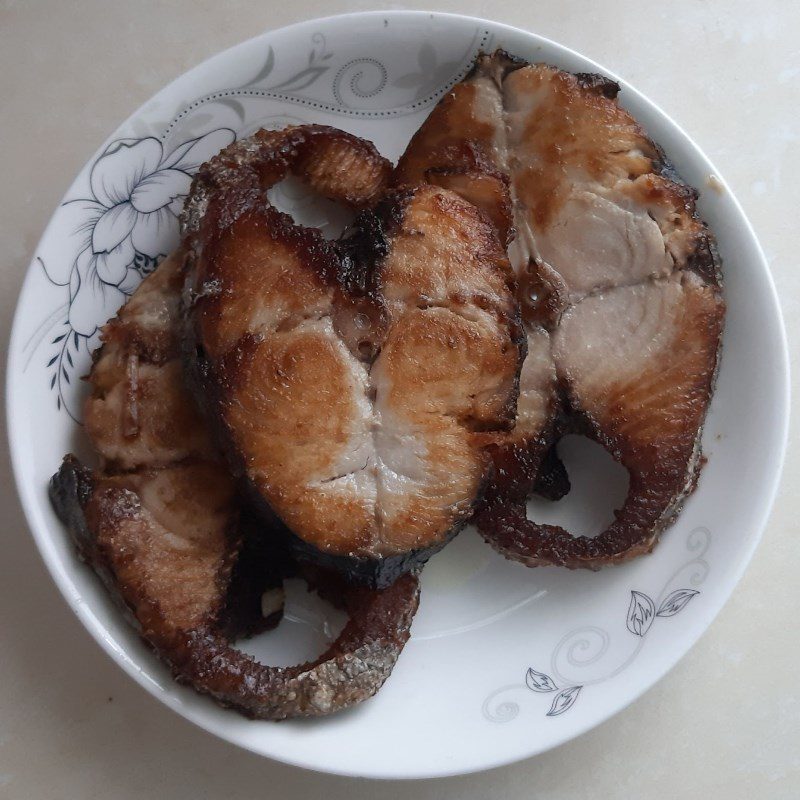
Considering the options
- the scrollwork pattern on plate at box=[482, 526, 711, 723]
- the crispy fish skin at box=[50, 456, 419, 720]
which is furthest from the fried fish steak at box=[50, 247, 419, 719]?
the scrollwork pattern on plate at box=[482, 526, 711, 723]

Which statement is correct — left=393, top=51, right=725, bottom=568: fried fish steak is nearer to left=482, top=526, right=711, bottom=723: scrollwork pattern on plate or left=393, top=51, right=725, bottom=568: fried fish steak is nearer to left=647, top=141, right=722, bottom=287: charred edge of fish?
left=647, top=141, right=722, bottom=287: charred edge of fish

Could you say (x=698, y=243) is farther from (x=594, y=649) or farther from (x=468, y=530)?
(x=594, y=649)

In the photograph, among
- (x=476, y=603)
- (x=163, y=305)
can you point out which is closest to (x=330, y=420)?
(x=163, y=305)

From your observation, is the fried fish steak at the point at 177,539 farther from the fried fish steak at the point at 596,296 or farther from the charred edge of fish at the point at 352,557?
the fried fish steak at the point at 596,296

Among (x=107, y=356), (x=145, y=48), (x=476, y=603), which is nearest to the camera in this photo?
(x=107, y=356)

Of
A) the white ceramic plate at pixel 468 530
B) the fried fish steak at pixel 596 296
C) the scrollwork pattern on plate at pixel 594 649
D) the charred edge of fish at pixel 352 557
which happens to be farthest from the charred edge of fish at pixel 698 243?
the charred edge of fish at pixel 352 557

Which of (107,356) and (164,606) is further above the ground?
(107,356)

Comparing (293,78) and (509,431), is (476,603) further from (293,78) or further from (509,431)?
(293,78)
